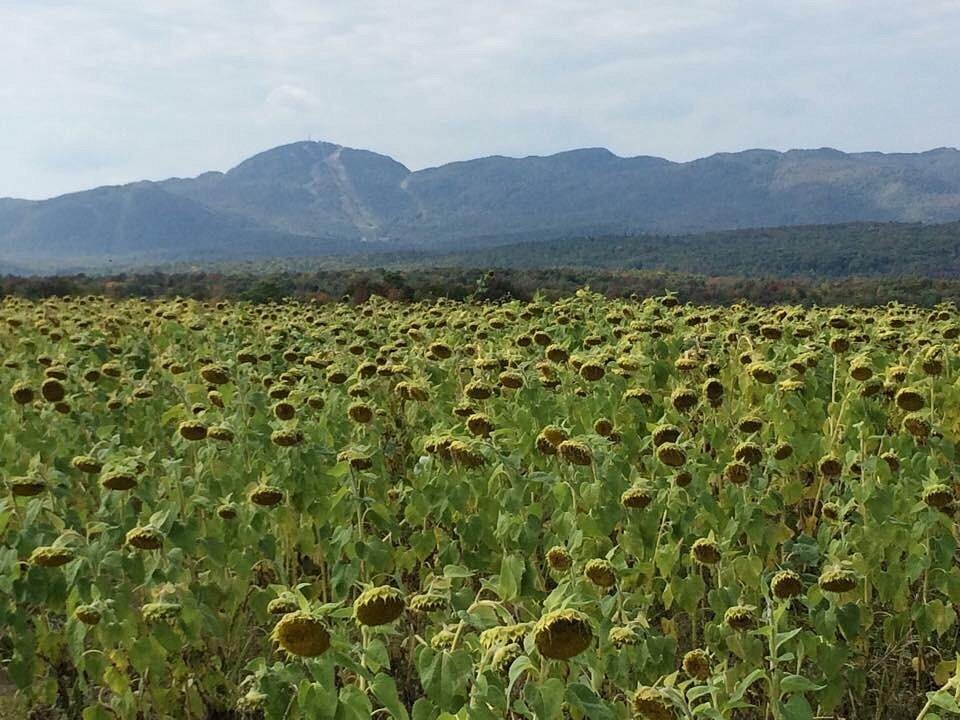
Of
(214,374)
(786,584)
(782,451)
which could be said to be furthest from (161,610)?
(782,451)

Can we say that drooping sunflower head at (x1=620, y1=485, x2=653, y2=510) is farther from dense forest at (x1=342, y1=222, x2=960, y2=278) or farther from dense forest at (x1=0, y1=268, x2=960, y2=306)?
dense forest at (x1=342, y1=222, x2=960, y2=278)

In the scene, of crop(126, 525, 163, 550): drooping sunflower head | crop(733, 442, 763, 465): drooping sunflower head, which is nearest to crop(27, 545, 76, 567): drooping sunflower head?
crop(126, 525, 163, 550): drooping sunflower head

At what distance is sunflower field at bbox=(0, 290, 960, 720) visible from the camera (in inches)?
102

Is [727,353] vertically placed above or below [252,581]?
Result: above

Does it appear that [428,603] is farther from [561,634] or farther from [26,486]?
[26,486]

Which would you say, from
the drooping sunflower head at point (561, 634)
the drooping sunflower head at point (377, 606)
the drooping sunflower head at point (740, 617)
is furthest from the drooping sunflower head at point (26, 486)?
the drooping sunflower head at point (740, 617)

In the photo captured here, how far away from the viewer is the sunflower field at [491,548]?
2.58m

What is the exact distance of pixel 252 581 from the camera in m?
4.93

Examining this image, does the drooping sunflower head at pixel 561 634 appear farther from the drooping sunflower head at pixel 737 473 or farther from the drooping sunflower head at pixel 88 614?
the drooping sunflower head at pixel 737 473

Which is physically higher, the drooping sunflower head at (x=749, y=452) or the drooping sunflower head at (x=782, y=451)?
the drooping sunflower head at (x=749, y=452)

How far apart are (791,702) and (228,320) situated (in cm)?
954

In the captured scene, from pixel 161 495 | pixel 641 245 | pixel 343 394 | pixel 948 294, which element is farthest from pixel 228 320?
pixel 641 245

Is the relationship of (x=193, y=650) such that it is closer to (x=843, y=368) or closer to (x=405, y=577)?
(x=405, y=577)

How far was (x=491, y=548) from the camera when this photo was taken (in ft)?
14.2
